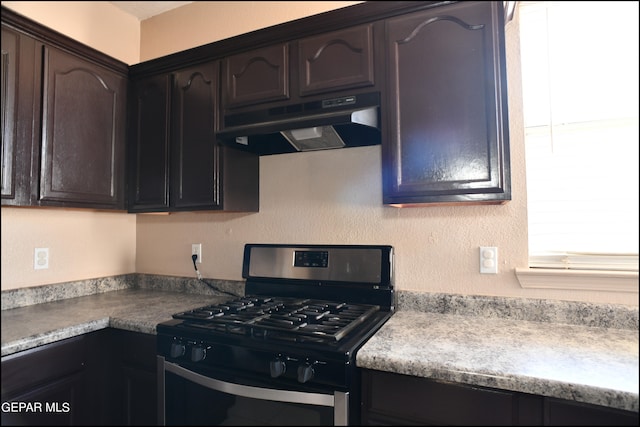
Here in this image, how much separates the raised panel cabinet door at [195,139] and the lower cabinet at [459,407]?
937 millimetres

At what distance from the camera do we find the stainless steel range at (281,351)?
0.92 meters

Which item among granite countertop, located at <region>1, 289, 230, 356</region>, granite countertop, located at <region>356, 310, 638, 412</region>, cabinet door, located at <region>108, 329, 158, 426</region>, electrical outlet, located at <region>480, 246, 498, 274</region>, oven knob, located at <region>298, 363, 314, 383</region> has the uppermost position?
electrical outlet, located at <region>480, 246, 498, 274</region>

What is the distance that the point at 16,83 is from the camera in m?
1.20

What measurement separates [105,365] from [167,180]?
29.2 inches

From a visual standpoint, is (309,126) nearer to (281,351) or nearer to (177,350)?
(281,351)

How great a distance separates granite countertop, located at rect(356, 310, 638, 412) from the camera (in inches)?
27.8

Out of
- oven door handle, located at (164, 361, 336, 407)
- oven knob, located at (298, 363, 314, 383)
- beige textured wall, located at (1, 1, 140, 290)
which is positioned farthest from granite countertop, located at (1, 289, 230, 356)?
oven knob, located at (298, 363, 314, 383)

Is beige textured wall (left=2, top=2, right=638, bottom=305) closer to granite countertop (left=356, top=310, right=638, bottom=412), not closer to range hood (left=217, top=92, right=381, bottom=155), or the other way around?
range hood (left=217, top=92, right=381, bottom=155)

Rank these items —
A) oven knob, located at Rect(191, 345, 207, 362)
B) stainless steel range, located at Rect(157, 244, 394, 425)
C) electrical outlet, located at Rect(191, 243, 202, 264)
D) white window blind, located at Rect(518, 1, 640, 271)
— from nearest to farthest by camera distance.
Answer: white window blind, located at Rect(518, 1, 640, 271) → stainless steel range, located at Rect(157, 244, 394, 425) → oven knob, located at Rect(191, 345, 207, 362) → electrical outlet, located at Rect(191, 243, 202, 264)

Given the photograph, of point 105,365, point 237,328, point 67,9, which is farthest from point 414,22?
point 105,365

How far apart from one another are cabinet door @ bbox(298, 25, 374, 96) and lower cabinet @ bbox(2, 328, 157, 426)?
105 cm

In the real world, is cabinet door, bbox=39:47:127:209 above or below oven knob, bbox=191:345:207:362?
above

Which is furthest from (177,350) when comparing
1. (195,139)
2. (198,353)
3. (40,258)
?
(195,139)

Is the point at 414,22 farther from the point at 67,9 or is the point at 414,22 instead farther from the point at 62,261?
the point at 62,261
